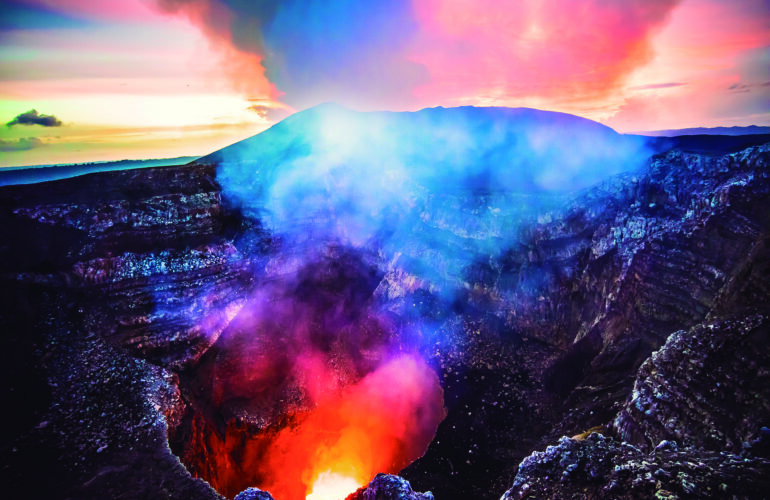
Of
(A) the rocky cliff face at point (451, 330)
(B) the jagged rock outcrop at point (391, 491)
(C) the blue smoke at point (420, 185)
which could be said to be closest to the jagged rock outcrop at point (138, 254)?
(A) the rocky cliff face at point (451, 330)

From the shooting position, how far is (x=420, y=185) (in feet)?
86.6

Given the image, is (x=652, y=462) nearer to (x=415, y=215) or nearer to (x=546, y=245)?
(x=546, y=245)

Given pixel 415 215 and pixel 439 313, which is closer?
pixel 439 313

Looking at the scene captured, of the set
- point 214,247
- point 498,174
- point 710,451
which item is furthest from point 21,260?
point 498,174

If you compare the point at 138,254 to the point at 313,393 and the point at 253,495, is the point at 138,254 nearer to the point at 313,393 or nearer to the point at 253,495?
the point at 313,393

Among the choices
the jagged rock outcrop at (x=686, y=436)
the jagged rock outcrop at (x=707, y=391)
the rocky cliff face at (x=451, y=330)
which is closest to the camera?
the jagged rock outcrop at (x=686, y=436)

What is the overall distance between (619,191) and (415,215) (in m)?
12.5

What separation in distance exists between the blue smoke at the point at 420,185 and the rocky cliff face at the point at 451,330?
47 centimetres

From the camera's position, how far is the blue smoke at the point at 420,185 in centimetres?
2327

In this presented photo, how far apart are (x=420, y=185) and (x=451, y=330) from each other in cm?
1045

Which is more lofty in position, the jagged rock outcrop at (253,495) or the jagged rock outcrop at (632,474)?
the jagged rock outcrop at (632,474)

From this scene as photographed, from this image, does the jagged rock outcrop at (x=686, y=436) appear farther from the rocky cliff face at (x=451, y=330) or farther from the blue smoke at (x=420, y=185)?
the blue smoke at (x=420, y=185)

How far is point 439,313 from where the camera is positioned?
80.0 feet

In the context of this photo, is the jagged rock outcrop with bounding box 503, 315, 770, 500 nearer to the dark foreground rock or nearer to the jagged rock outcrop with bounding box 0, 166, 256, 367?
the dark foreground rock
